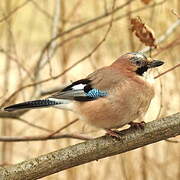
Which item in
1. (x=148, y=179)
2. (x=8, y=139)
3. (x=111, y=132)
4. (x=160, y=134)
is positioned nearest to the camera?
(x=160, y=134)

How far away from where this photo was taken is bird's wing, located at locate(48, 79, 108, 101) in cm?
336

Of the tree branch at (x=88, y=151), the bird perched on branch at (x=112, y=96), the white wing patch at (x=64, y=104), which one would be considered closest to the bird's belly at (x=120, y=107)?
the bird perched on branch at (x=112, y=96)

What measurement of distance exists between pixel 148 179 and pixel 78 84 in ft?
6.77

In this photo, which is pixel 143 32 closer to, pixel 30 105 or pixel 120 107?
pixel 120 107

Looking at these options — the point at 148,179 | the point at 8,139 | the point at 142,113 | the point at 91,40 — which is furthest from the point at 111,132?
the point at 91,40

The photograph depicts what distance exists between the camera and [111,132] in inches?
125

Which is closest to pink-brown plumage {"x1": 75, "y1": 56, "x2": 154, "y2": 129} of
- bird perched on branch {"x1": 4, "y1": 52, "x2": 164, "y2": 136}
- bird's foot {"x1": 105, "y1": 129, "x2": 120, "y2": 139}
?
bird perched on branch {"x1": 4, "y1": 52, "x2": 164, "y2": 136}

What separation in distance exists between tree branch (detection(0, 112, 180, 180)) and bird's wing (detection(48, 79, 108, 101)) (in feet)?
1.43

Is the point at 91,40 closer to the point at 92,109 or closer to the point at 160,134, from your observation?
the point at 92,109

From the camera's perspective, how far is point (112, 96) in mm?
3318

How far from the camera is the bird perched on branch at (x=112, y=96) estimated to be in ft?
10.8

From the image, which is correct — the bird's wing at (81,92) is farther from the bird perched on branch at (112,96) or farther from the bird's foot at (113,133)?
the bird's foot at (113,133)

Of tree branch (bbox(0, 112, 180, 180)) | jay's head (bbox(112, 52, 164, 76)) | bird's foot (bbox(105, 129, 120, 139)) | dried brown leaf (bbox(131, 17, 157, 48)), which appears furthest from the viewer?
jay's head (bbox(112, 52, 164, 76))

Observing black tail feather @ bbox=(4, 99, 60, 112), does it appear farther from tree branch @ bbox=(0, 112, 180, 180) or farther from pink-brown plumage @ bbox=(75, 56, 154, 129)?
tree branch @ bbox=(0, 112, 180, 180)
